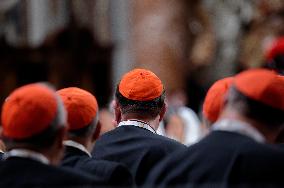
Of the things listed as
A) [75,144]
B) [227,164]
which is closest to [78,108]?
[75,144]

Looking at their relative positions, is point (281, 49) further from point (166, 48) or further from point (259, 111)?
point (166, 48)

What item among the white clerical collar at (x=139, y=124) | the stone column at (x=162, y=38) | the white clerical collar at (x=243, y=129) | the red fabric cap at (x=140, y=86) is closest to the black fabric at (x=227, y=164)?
the white clerical collar at (x=243, y=129)

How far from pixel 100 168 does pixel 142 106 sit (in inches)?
32.3

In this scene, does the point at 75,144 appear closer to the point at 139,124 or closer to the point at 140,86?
the point at 139,124

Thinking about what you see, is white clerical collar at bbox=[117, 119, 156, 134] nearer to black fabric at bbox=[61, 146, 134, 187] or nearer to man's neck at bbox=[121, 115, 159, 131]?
man's neck at bbox=[121, 115, 159, 131]

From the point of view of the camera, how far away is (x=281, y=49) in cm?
639

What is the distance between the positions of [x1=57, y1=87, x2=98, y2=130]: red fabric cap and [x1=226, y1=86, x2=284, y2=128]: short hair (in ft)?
3.28

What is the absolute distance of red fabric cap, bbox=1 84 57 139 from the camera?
350cm

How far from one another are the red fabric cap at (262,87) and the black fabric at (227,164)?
0.16m

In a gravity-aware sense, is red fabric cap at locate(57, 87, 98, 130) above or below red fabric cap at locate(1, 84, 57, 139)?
below

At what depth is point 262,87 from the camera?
3.49m

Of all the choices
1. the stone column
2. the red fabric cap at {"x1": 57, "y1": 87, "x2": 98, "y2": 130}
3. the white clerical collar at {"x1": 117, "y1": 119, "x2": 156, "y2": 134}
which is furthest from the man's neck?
the stone column

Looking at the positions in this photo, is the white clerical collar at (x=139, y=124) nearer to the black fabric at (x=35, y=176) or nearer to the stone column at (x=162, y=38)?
the black fabric at (x=35, y=176)

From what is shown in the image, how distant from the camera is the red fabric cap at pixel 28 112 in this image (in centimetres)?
350
